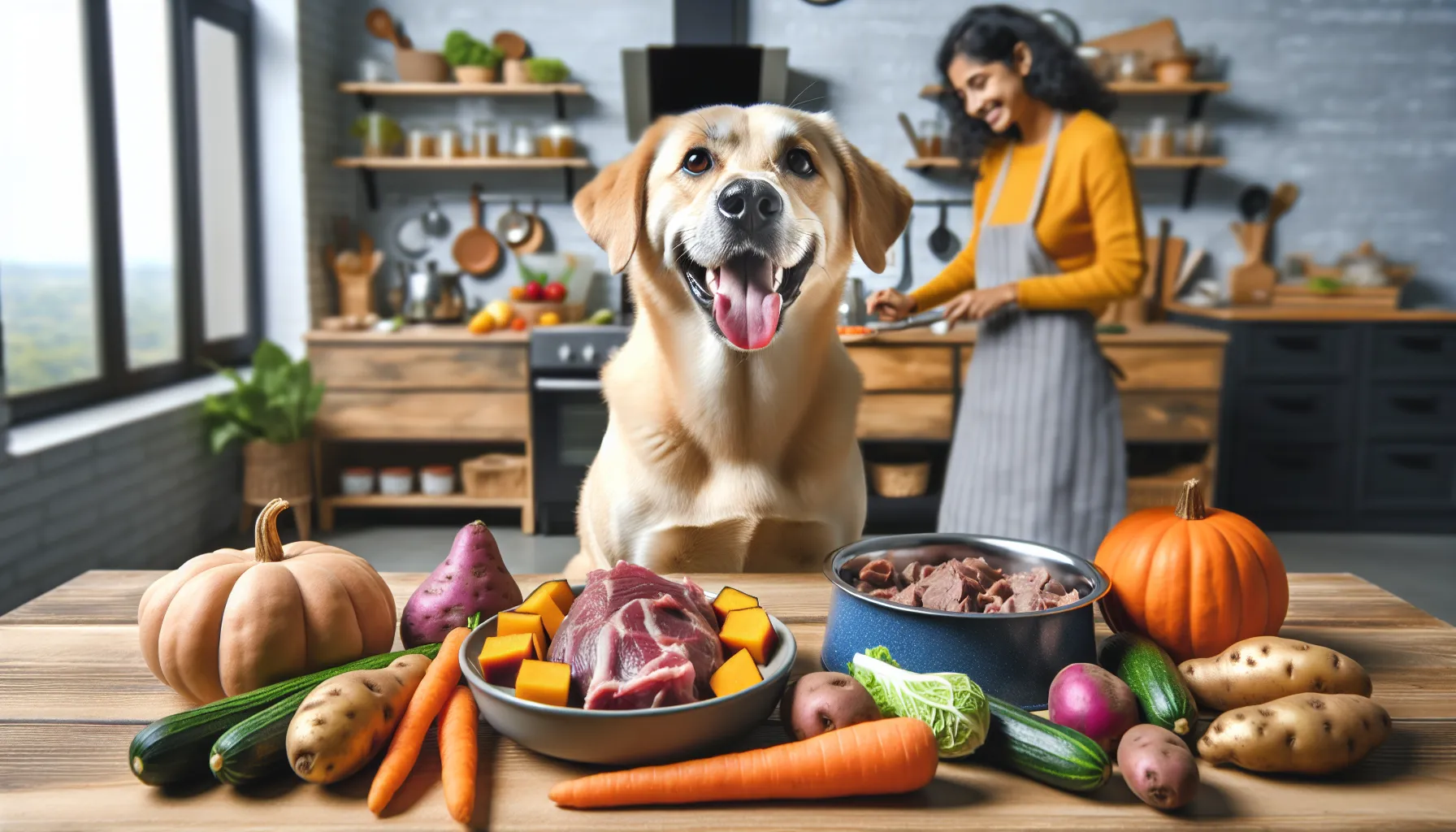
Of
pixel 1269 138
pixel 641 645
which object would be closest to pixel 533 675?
pixel 641 645

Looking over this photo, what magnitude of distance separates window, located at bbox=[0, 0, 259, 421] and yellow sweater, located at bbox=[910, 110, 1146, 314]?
2784 mm

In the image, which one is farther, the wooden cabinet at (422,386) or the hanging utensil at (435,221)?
the hanging utensil at (435,221)

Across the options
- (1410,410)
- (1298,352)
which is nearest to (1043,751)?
(1298,352)

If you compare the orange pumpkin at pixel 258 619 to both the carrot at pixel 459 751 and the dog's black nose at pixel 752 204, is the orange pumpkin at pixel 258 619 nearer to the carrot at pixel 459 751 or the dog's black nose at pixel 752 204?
the carrot at pixel 459 751

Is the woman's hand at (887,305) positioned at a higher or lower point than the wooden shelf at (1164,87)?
lower

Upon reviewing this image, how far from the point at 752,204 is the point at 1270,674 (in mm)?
654

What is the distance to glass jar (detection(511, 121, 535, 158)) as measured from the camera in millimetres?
4812

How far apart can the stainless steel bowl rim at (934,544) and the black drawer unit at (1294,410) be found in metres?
4.02

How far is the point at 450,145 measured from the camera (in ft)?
15.7

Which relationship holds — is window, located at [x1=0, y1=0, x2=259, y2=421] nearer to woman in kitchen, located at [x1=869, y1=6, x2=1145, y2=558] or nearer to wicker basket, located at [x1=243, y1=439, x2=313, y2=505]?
wicker basket, located at [x1=243, y1=439, x2=313, y2=505]

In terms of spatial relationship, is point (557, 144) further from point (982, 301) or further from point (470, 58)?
point (982, 301)

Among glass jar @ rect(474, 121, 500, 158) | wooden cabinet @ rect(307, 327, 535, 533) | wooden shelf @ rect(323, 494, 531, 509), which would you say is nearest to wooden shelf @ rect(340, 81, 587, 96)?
glass jar @ rect(474, 121, 500, 158)

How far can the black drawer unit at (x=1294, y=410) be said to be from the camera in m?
4.45

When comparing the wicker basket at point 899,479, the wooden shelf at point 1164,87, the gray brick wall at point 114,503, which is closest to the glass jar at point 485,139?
the gray brick wall at point 114,503
